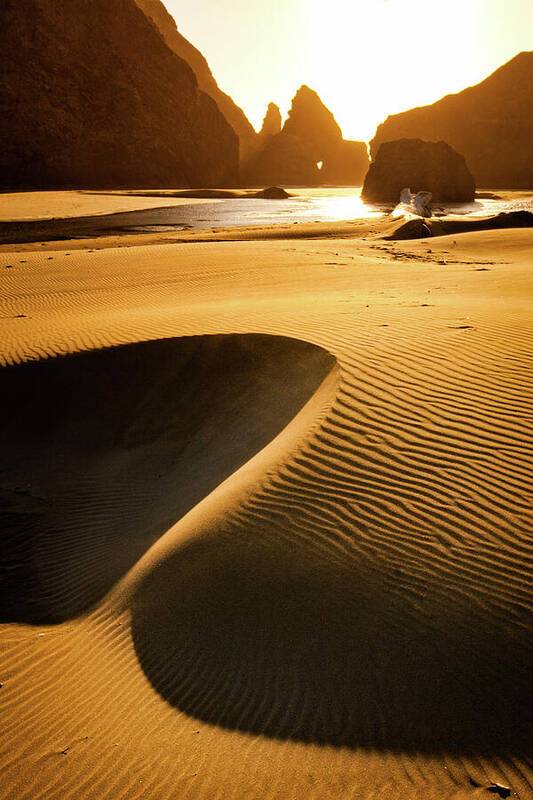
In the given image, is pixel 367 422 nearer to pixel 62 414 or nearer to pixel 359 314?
pixel 359 314

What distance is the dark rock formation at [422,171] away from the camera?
1656 inches

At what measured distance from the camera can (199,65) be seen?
130000mm

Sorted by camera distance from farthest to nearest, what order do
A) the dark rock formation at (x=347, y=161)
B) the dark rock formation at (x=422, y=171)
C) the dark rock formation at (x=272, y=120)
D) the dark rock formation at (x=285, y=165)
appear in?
the dark rock formation at (x=272, y=120)
the dark rock formation at (x=347, y=161)
the dark rock formation at (x=285, y=165)
the dark rock formation at (x=422, y=171)

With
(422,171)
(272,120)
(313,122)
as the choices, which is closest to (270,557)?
(422,171)

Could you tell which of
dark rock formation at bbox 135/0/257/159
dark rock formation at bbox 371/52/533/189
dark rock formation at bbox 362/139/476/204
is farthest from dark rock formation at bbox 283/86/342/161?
dark rock formation at bbox 362/139/476/204

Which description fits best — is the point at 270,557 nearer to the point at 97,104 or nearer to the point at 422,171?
the point at 422,171

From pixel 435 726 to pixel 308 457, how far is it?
1.92 meters

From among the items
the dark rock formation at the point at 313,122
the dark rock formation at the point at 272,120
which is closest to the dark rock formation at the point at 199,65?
the dark rock formation at the point at 272,120

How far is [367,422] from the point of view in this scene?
441 cm

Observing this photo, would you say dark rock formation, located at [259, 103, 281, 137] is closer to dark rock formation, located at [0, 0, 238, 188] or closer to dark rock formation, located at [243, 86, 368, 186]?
dark rock formation, located at [243, 86, 368, 186]

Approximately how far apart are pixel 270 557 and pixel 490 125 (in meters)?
106

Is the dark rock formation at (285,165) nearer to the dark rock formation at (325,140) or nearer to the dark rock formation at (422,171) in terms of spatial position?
the dark rock formation at (325,140)

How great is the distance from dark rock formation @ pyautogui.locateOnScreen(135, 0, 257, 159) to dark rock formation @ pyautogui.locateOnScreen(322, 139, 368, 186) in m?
17.2

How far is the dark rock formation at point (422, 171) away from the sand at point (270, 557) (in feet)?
129
